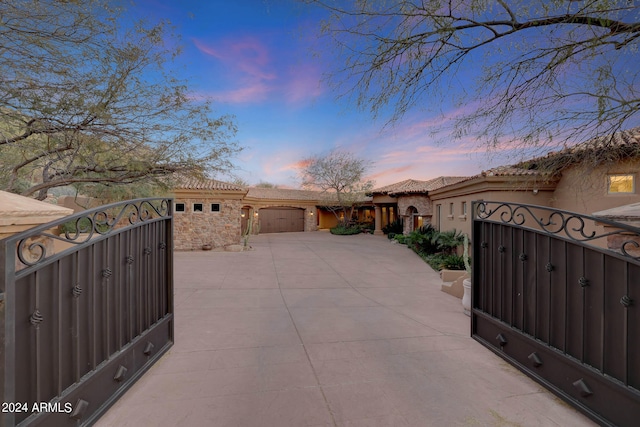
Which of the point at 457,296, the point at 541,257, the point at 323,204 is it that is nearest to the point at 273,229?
the point at 323,204

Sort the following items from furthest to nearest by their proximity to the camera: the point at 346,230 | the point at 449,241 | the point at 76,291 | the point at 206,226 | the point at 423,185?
the point at 346,230
the point at 423,185
the point at 206,226
the point at 449,241
the point at 76,291

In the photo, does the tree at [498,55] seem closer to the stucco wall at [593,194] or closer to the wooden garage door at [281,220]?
the stucco wall at [593,194]

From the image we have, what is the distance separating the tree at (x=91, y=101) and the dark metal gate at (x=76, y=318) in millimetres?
2386

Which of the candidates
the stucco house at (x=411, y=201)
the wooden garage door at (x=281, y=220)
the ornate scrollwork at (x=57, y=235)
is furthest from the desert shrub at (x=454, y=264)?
the wooden garage door at (x=281, y=220)

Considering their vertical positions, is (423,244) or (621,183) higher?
(621,183)

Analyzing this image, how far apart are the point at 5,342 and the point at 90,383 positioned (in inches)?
35.5

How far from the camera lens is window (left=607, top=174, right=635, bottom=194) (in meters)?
A: 8.13

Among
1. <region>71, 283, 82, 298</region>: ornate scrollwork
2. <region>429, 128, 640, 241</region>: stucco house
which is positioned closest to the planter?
<region>429, 128, 640, 241</region>: stucco house

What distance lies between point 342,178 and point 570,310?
77.4 ft

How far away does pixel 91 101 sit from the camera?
13.6ft

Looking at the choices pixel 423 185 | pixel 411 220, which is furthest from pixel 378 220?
pixel 423 185

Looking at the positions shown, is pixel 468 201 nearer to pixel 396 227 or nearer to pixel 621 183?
pixel 621 183

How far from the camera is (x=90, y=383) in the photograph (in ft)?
7.18

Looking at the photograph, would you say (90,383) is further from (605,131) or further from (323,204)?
(323,204)
